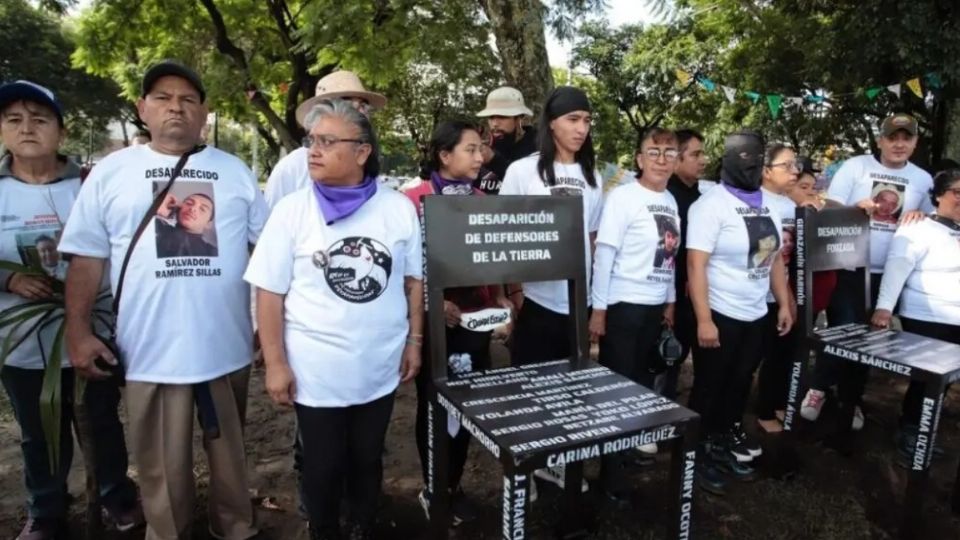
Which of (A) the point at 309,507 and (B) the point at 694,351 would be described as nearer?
(A) the point at 309,507

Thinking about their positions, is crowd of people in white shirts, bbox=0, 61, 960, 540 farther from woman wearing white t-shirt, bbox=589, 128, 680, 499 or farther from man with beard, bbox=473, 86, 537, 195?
man with beard, bbox=473, 86, 537, 195

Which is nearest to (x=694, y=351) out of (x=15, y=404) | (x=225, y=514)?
(x=225, y=514)

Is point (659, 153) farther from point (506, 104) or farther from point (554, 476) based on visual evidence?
point (506, 104)

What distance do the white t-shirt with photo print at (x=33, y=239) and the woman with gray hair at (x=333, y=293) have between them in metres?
0.93

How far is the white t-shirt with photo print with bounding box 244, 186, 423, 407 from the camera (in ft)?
6.82

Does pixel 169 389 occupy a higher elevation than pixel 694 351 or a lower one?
higher

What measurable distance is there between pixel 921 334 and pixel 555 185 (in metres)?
2.35

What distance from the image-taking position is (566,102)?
2.77 meters

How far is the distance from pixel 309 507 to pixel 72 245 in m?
1.22

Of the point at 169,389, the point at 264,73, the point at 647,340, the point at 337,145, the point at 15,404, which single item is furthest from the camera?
the point at 264,73

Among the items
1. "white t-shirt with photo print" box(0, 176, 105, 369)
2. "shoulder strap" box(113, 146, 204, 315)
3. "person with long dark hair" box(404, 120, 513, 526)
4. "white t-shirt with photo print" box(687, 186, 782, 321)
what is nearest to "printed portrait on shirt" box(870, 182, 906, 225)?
"white t-shirt with photo print" box(687, 186, 782, 321)

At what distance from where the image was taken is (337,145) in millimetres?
2131

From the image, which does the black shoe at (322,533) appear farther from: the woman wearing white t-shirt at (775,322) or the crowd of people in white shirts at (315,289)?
the woman wearing white t-shirt at (775,322)

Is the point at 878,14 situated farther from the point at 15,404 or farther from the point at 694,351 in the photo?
the point at 15,404
